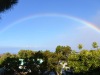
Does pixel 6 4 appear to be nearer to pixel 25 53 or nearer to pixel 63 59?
pixel 25 53

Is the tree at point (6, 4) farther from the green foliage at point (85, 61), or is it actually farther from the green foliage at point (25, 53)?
the green foliage at point (25, 53)

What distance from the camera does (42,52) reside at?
84.5 feet

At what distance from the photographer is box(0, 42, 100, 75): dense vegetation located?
20312 millimetres

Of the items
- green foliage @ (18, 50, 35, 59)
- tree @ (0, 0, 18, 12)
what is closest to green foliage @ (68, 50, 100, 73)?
green foliage @ (18, 50, 35, 59)

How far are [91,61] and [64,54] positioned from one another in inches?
286

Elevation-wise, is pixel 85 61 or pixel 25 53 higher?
pixel 25 53

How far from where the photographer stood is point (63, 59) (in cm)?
2642

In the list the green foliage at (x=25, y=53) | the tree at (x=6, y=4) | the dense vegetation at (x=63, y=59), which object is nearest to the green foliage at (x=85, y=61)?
the dense vegetation at (x=63, y=59)

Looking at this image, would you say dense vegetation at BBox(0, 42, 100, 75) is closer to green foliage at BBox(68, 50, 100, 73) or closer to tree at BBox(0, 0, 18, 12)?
green foliage at BBox(68, 50, 100, 73)

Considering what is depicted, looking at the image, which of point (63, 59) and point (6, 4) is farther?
point (63, 59)

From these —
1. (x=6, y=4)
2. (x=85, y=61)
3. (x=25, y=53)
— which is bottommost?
(x=85, y=61)

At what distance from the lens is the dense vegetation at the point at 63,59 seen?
66.6ft

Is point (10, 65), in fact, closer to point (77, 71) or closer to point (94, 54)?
point (77, 71)

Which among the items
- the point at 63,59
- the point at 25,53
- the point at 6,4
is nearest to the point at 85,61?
the point at 63,59
